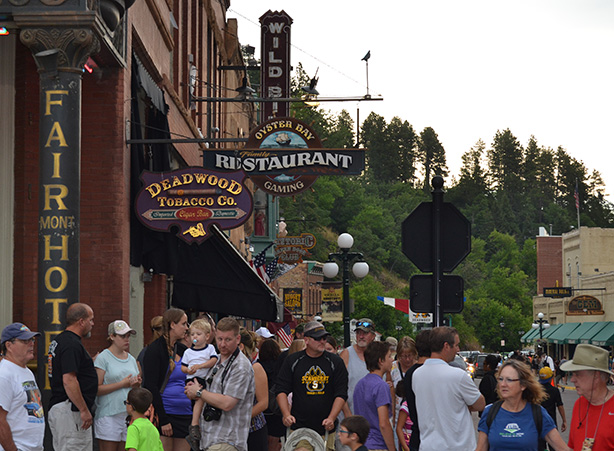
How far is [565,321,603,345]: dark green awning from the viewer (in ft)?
233

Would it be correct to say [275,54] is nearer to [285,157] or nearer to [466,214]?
[285,157]

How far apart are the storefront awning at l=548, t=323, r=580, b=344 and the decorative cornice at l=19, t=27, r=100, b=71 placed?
6813 cm

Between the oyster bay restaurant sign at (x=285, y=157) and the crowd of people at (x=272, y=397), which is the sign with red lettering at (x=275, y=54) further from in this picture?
the crowd of people at (x=272, y=397)

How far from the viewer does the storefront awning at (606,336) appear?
63.5m

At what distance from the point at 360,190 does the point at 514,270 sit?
135 feet

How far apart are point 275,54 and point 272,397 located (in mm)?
17310

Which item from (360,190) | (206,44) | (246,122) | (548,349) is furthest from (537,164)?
(206,44)

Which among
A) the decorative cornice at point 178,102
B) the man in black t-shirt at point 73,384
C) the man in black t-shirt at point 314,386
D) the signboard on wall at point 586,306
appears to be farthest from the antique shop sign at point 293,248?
the signboard on wall at point 586,306

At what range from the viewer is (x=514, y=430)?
23.3 feet

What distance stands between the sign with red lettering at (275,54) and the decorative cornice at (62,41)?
50.1ft

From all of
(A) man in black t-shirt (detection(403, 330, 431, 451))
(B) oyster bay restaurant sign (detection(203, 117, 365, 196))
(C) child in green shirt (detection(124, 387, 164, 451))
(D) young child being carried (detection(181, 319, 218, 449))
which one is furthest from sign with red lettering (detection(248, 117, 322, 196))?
(C) child in green shirt (detection(124, 387, 164, 451))

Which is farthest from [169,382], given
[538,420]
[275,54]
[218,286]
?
[275,54]

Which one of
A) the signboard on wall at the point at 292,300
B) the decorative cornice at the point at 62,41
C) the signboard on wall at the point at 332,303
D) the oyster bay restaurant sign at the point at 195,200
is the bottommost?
the signboard on wall at the point at 292,300

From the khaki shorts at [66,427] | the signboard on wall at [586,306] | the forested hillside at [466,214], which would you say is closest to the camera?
the khaki shorts at [66,427]
